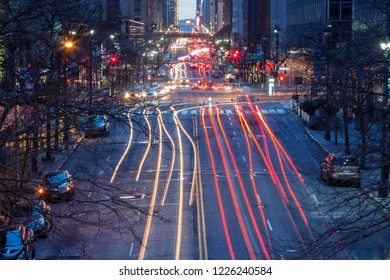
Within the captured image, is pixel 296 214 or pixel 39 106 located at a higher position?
pixel 39 106

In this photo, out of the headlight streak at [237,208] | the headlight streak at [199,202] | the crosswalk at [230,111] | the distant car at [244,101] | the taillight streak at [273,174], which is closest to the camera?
the headlight streak at [237,208]

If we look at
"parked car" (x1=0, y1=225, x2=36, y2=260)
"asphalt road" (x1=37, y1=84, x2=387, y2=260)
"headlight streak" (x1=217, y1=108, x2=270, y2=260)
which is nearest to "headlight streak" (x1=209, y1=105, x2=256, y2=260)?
"asphalt road" (x1=37, y1=84, x2=387, y2=260)

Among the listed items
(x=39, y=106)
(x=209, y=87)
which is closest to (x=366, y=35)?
(x=39, y=106)

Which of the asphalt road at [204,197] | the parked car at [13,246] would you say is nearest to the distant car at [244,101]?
the asphalt road at [204,197]

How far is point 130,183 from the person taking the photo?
26.1 metres

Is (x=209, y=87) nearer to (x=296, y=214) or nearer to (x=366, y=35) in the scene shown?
(x=296, y=214)

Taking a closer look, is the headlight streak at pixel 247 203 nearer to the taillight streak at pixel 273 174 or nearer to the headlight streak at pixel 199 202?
the taillight streak at pixel 273 174

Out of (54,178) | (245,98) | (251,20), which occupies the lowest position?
(245,98)

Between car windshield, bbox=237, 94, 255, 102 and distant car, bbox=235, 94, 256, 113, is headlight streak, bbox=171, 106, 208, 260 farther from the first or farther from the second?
car windshield, bbox=237, 94, 255, 102

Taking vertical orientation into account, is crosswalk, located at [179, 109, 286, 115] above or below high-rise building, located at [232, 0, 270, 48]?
below

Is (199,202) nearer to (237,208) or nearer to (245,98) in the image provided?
(237,208)

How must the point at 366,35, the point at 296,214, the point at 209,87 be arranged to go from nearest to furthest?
the point at 366,35, the point at 296,214, the point at 209,87

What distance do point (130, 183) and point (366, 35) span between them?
14.5 meters

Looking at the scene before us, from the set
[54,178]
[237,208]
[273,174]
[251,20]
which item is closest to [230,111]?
[273,174]
